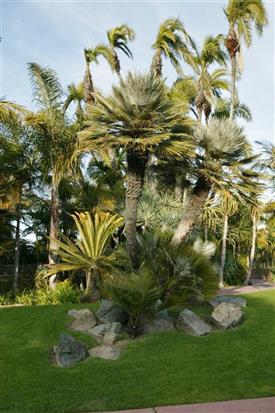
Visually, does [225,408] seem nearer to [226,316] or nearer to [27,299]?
[226,316]

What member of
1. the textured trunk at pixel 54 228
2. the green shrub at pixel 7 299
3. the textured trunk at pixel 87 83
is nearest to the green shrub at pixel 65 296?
the textured trunk at pixel 54 228

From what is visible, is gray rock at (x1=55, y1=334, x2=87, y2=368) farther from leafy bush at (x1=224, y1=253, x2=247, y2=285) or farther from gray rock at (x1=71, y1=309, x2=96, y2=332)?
leafy bush at (x1=224, y1=253, x2=247, y2=285)

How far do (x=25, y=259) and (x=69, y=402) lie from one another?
17.1 m

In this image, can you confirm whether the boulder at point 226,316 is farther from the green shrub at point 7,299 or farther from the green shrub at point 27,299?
the green shrub at point 7,299

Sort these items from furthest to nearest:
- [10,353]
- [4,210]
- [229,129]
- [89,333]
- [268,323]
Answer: [4,210] → [229,129] → [268,323] → [89,333] → [10,353]

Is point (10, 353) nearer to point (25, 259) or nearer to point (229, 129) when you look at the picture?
point (229, 129)

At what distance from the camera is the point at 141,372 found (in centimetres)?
706

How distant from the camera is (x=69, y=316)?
32.4 feet

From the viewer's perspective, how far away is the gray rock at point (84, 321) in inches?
361

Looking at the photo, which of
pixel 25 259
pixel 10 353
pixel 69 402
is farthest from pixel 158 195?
pixel 69 402

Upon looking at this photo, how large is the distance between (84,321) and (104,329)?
66 centimetres

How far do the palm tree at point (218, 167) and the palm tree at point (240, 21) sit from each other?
12053 mm

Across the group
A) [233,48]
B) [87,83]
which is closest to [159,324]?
[87,83]

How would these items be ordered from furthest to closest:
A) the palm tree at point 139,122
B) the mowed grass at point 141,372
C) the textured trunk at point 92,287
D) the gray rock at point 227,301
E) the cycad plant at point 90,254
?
the cycad plant at point 90,254 → the textured trunk at point 92,287 → the gray rock at point 227,301 → the palm tree at point 139,122 → the mowed grass at point 141,372
